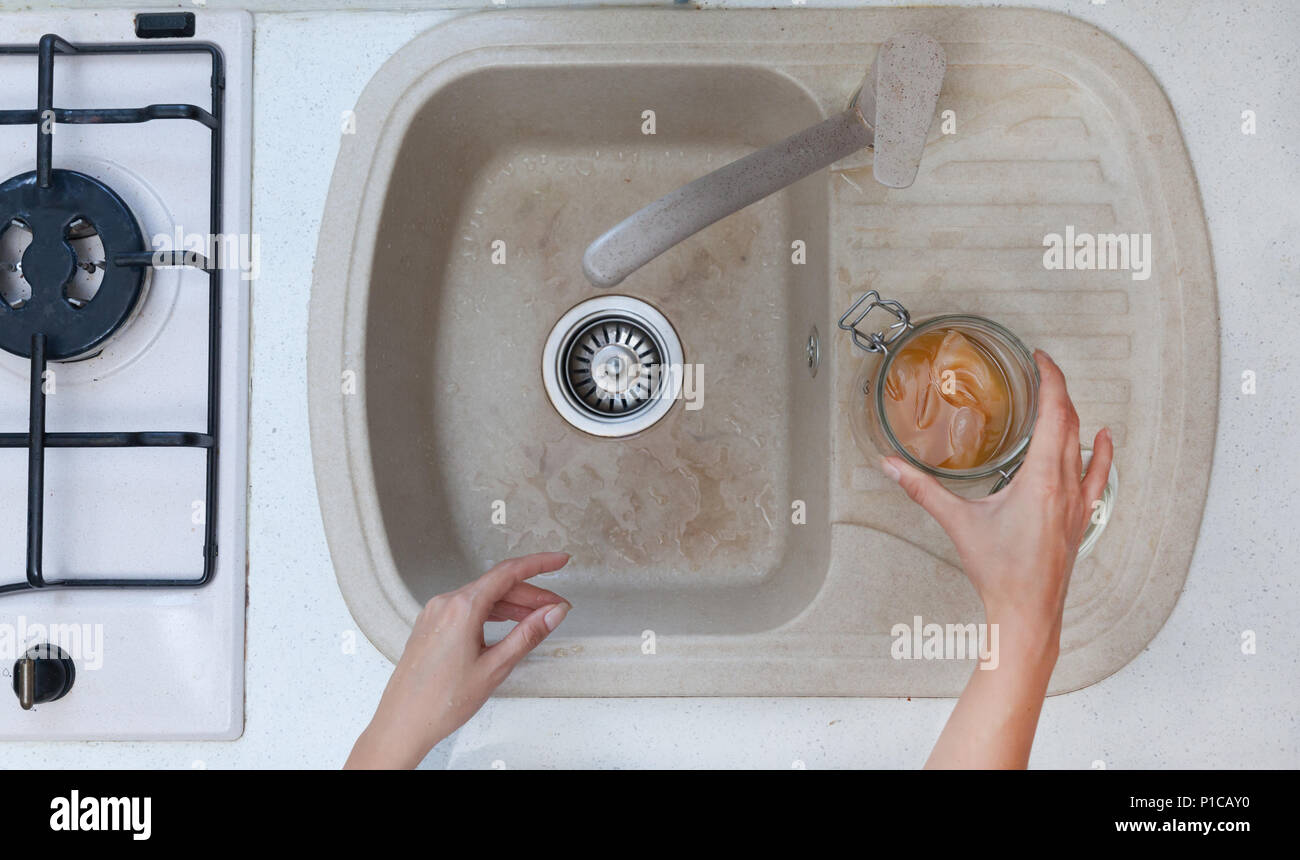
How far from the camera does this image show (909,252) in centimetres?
66

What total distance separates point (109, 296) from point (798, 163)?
544 mm

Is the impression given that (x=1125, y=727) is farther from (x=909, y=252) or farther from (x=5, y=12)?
(x=5, y=12)

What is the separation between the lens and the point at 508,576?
0.64 meters

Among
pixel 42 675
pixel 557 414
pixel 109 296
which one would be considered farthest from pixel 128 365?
pixel 557 414

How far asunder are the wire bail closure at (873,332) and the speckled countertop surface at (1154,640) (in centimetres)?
25

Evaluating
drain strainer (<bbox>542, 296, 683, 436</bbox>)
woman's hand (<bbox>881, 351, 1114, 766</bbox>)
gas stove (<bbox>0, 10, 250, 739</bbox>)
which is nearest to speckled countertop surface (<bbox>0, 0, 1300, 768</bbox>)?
gas stove (<bbox>0, 10, 250, 739</bbox>)

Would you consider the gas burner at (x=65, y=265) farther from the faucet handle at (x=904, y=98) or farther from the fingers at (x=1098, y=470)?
the fingers at (x=1098, y=470)

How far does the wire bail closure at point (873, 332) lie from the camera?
614 millimetres

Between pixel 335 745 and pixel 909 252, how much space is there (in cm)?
61

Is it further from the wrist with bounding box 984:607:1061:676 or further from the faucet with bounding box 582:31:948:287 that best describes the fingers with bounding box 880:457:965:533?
the faucet with bounding box 582:31:948:287

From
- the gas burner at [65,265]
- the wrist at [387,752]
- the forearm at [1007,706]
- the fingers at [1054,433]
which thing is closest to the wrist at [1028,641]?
the forearm at [1007,706]

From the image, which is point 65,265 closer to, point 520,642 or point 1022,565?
point 520,642

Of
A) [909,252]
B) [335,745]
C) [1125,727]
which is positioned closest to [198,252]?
[335,745]

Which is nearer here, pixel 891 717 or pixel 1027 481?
pixel 1027 481
